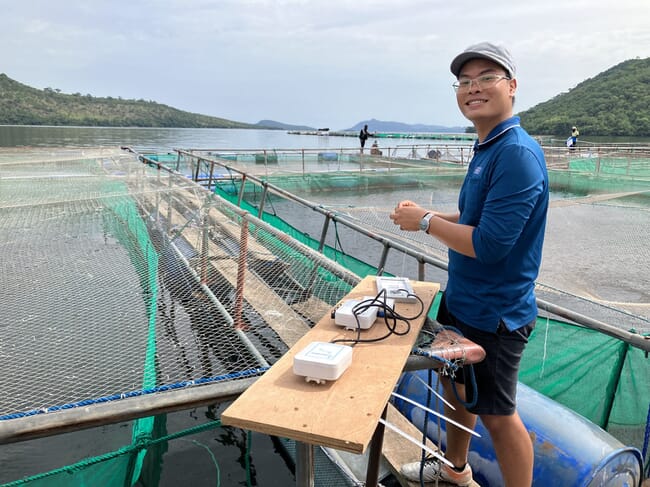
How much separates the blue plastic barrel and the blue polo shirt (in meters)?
0.88

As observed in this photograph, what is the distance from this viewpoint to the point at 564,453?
2.59m

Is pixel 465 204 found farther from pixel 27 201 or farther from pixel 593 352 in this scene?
pixel 27 201

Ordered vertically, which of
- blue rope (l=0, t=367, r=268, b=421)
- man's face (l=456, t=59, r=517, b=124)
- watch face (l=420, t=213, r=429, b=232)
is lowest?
blue rope (l=0, t=367, r=268, b=421)

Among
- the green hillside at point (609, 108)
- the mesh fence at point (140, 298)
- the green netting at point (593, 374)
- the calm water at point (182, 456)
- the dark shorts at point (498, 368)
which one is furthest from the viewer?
the green hillside at point (609, 108)

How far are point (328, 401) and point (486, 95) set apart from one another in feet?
4.62

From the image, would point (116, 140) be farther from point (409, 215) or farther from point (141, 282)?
point (409, 215)

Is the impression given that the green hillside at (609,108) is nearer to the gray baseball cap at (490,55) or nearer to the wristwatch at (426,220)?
the gray baseball cap at (490,55)

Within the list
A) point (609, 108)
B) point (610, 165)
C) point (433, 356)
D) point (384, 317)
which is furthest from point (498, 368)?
point (609, 108)

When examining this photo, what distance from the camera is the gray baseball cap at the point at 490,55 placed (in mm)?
1926

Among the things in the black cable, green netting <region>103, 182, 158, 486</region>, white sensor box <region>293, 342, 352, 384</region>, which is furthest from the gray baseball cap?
green netting <region>103, 182, 158, 486</region>

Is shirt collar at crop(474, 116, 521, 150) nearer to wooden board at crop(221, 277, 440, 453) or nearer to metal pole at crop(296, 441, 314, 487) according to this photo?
wooden board at crop(221, 277, 440, 453)

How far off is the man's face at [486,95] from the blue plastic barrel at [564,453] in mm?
1605

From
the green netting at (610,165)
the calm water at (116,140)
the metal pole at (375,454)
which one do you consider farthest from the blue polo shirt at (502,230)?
the calm water at (116,140)

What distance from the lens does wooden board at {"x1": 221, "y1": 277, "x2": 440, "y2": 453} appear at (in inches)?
50.1
